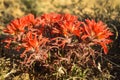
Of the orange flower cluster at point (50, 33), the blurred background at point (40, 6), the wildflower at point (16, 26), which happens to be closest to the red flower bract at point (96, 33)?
the orange flower cluster at point (50, 33)

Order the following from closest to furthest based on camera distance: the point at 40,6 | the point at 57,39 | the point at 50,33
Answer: the point at 57,39 → the point at 50,33 → the point at 40,6

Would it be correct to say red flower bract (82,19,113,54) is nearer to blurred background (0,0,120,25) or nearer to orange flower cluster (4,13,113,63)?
orange flower cluster (4,13,113,63)

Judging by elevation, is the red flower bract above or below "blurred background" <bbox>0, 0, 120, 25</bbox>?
below

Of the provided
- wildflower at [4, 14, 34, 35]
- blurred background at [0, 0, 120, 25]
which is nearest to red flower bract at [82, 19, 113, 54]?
wildflower at [4, 14, 34, 35]

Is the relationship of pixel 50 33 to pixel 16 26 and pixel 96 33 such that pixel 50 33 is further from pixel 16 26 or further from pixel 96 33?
pixel 96 33

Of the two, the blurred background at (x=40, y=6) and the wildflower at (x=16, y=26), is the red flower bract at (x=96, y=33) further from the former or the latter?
the blurred background at (x=40, y=6)

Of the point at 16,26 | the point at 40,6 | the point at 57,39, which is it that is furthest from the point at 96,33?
the point at 40,6

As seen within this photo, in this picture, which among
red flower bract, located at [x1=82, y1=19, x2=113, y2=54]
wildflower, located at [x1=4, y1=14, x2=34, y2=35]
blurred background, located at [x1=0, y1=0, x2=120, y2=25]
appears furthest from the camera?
blurred background, located at [x1=0, y1=0, x2=120, y2=25]

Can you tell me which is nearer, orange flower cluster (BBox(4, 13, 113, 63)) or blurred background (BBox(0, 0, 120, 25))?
orange flower cluster (BBox(4, 13, 113, 63))
